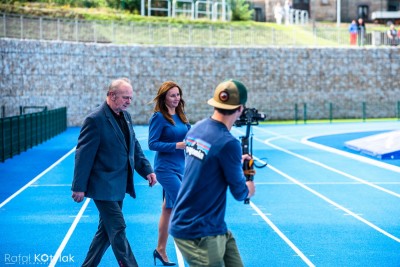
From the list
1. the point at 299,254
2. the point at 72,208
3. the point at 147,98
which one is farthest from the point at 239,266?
the point at 147,98

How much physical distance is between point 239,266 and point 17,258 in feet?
15.6

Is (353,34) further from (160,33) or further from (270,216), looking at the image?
(270,216)

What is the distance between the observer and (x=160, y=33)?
48.8 meters

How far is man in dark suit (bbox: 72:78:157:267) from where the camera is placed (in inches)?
304

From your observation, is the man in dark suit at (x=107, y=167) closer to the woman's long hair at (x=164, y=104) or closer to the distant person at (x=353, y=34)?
the woman's long hair at (x=164, y=104)

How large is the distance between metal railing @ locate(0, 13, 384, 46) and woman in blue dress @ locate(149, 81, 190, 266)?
3440 centimetres

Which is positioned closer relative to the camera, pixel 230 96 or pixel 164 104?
pixel 230 96

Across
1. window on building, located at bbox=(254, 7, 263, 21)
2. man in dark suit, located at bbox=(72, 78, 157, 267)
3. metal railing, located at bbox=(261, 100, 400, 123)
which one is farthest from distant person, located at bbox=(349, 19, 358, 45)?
man in dark suit, located at bbox=(72, 78, 157, 267)

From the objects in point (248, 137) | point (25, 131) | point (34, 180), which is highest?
point (248, 137)

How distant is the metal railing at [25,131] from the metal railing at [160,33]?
936 centimetres

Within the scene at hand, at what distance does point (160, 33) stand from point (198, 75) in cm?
346

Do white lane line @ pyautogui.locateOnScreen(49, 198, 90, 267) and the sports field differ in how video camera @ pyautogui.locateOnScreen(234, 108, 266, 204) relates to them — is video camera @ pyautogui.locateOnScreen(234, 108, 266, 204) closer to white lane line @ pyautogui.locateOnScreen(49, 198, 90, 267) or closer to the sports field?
the sports field

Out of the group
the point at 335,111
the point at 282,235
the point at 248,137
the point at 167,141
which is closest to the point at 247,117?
the point at 248,137

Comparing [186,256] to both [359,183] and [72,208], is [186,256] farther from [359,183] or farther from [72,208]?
[359,183]
